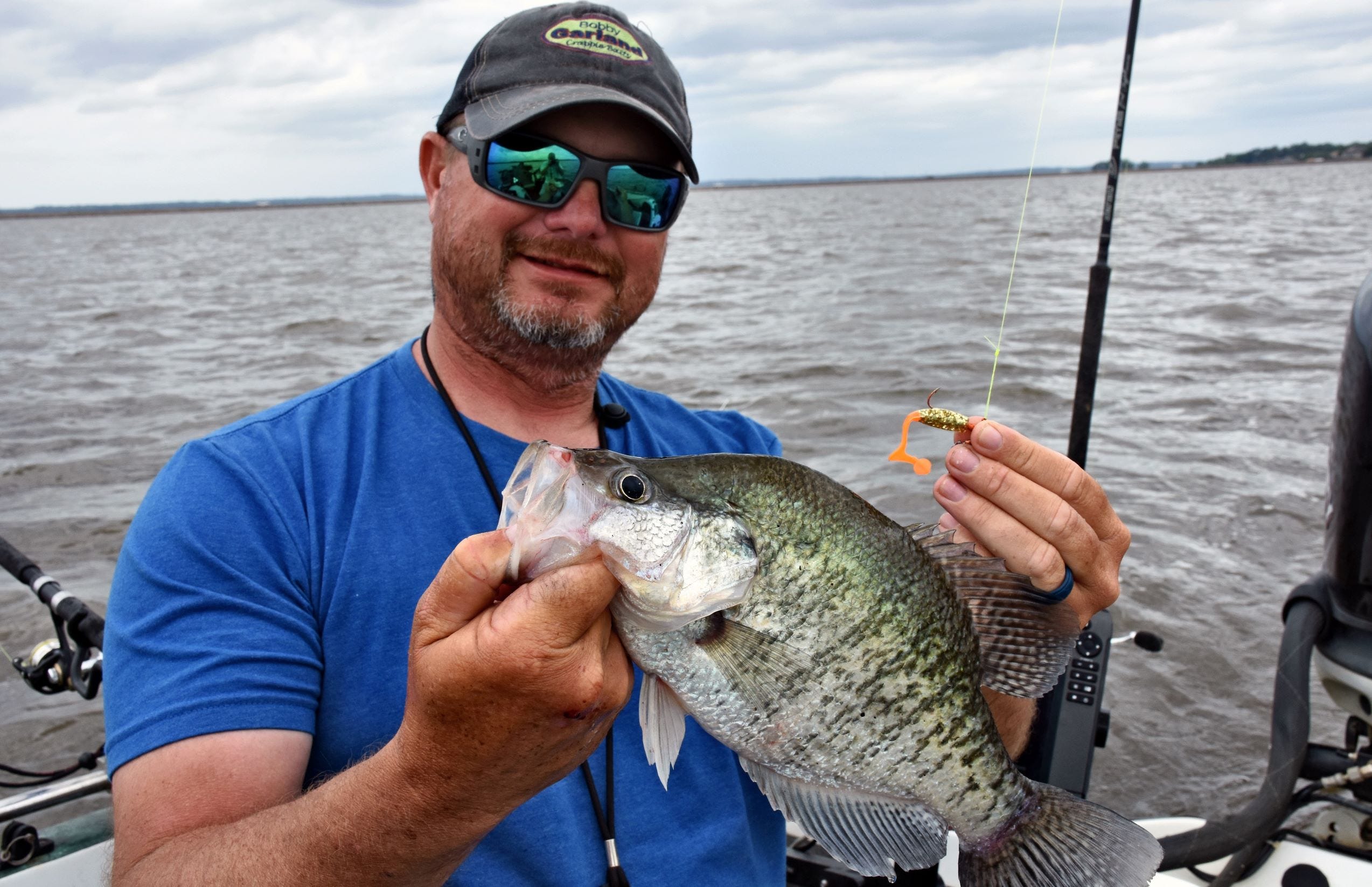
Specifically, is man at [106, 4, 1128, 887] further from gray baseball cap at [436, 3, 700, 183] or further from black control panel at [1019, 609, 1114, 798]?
black control panel at [1019, 609, 1114, 798]

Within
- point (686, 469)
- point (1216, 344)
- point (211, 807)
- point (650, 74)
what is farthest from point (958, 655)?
point (1216, 344)

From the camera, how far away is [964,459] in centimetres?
183

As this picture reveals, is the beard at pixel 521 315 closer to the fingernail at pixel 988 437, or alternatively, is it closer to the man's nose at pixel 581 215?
the man's nose at pixel 581 215

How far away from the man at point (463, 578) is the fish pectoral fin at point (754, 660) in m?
0.19

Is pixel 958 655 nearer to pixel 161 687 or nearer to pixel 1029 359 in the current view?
pixel 161 687

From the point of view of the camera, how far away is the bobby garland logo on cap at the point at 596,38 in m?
2.32

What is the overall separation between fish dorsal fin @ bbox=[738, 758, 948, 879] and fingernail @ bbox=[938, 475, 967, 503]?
609 millimetres

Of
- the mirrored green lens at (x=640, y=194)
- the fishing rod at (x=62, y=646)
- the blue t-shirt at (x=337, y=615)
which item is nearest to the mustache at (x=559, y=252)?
the mirrored green lens at (x=640, y=194)

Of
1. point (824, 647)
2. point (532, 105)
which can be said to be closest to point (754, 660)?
point (824, 647)

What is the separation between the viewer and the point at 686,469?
64.0 inches

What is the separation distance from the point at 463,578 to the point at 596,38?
5.38 ft

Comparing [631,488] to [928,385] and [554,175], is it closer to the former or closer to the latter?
[554,175]

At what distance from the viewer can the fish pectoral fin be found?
1559 mm

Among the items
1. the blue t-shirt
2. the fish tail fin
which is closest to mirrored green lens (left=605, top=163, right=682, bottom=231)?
the blue t-shirt
